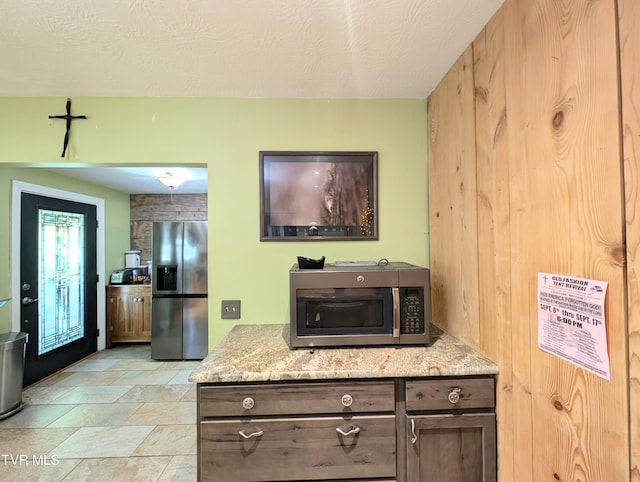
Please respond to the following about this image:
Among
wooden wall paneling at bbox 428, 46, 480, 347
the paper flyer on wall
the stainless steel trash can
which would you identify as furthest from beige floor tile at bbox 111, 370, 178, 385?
the paper flyer on wall

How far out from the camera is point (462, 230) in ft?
4.93

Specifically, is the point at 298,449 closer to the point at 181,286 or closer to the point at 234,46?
the point at 234,46

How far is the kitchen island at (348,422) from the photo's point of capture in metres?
1.23

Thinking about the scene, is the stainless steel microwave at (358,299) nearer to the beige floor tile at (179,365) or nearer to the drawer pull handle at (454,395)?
the drawer pull handle at (454,395)

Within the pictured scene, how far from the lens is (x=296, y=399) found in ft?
4.09

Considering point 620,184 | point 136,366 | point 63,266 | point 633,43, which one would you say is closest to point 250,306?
point 620,184

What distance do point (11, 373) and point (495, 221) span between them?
3733 mm

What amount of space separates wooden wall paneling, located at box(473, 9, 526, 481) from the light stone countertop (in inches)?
4.6

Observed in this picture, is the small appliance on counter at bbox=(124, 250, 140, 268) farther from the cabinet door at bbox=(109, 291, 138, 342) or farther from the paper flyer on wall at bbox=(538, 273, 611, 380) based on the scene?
the paper flyer on wall at bbox=(538, 273, 611, 380)

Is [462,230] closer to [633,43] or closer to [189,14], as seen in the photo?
[633,43]

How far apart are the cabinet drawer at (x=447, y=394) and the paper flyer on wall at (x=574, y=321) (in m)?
0.38

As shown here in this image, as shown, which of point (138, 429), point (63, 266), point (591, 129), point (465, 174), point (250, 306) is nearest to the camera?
point (591, 129)

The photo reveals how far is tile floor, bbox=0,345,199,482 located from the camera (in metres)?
1.86

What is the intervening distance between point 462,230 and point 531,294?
52cm
